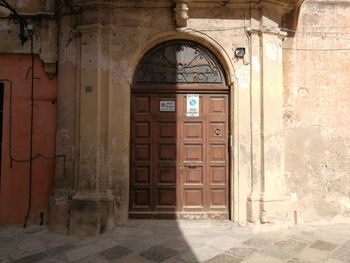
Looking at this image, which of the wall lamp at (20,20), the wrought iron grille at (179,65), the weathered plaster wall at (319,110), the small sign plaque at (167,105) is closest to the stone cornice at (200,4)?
the wrought iron grille at (179,65)

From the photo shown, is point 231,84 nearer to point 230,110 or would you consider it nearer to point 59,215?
point 230,110

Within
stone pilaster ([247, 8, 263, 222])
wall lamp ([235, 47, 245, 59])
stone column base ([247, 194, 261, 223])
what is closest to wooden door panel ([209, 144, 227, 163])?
stone pilaster ([247, 8, 263, 222])

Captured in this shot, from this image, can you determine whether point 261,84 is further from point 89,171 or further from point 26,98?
point 26,98

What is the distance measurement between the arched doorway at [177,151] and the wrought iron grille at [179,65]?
0.13ft

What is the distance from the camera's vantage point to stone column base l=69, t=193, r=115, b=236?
5.08 metres

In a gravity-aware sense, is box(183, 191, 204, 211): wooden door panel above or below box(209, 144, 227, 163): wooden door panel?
below

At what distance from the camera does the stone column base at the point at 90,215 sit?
16.7 feet

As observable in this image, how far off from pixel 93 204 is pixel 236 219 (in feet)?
7.89

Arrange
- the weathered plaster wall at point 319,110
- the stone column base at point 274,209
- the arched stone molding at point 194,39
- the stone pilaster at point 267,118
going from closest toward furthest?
the stone column base at point 274,209 → the stone pilaster at point 267,118 → the arched stone molding at point 194,39 → the weathered plaster wall at point 319,110

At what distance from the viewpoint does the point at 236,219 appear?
5434 mm

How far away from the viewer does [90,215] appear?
5.10 meters

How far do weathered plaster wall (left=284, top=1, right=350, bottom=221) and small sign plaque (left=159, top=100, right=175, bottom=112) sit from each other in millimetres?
2063

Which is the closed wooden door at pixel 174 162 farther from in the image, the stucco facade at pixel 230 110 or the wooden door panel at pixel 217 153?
the stucco facade at pixel 230 110

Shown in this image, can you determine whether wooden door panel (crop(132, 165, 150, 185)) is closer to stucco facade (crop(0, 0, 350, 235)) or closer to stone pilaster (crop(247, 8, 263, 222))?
stucco facade (crop(0, 0, 350, 235))
